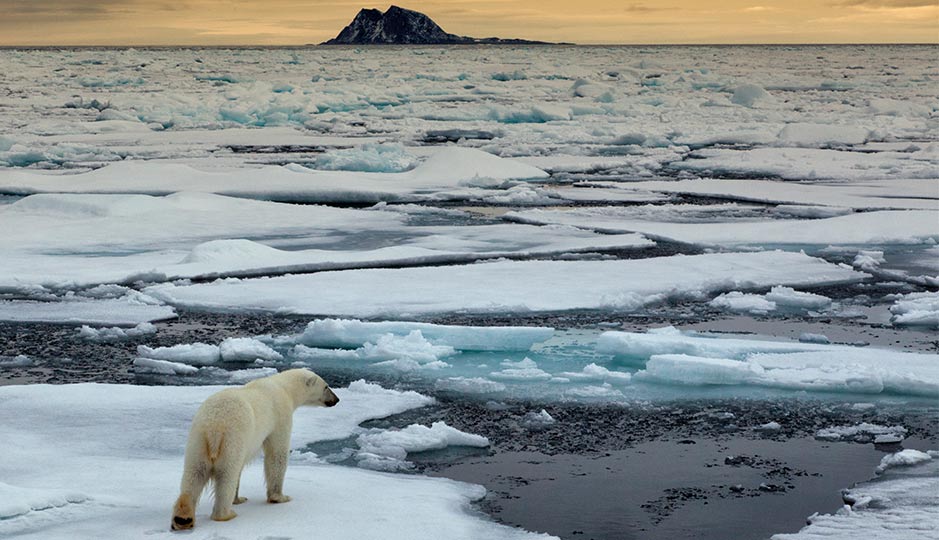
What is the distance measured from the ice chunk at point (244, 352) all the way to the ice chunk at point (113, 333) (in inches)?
35.3

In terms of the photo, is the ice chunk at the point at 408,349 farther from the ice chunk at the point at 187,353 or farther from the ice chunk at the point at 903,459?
the ice chunk at the point at 903,459

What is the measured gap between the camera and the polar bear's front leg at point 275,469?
13.2 feet

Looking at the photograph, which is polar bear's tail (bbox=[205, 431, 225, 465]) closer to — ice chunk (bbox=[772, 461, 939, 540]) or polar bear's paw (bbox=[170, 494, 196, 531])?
polar bear's paw (bbox=[170, 494, 196, 531])

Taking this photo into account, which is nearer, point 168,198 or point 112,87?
point 168,198

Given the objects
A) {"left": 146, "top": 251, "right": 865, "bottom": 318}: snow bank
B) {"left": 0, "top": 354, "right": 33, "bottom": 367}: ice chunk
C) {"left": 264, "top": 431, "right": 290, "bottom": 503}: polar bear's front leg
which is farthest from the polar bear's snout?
{"left": 146, "top": 251, "right": 865, "bottom": 318}: snow bank

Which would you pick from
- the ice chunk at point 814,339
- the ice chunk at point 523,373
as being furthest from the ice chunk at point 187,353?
the ice chunk at point 814,339

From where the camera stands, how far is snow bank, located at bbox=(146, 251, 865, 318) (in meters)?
8.27

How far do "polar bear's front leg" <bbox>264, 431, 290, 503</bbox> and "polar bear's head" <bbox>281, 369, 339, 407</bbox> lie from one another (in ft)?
0.74

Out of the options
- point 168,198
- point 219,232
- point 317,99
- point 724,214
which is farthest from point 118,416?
point 317,99

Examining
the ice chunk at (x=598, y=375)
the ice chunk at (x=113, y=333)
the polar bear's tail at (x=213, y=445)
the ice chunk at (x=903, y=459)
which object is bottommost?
the ice chunk at (x=113, y=333)

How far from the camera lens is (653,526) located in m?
4.31

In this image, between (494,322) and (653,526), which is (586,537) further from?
(494,322)

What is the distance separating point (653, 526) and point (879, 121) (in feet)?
81.2

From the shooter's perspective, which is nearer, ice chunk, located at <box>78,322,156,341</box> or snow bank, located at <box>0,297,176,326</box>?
ice chunk, located at <box>78,322,156,341</box>
